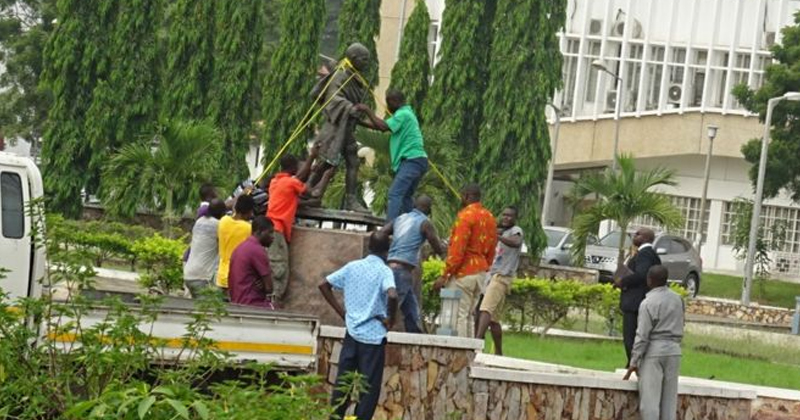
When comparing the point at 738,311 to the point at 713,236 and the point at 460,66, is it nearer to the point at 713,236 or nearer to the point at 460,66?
the point at 460,66

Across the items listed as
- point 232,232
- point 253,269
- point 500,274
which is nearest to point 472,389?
point 253,269

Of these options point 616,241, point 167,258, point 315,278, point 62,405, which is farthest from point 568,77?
point 62,405

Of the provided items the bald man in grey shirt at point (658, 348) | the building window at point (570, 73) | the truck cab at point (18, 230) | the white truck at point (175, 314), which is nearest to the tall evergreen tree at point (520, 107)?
the building window at point (570, 73)

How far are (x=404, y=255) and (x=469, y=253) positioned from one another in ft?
6.70

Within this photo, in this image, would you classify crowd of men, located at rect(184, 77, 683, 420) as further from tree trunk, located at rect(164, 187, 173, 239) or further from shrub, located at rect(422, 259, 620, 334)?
tree trunk, located at rect(164, 187, 173, 239)

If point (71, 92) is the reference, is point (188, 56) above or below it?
above

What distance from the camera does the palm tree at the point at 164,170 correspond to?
36.3 meters

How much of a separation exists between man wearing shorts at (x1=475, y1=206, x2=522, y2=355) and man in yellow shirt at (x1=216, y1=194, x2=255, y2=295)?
143 inches

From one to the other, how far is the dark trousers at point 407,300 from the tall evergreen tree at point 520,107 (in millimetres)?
22686

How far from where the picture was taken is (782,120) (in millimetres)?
53219

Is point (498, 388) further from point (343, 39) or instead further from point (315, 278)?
point (343, 39)

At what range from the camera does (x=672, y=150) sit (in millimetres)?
63625

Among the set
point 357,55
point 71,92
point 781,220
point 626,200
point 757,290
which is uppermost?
point 71,92

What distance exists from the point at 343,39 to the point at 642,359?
26.4 meters
